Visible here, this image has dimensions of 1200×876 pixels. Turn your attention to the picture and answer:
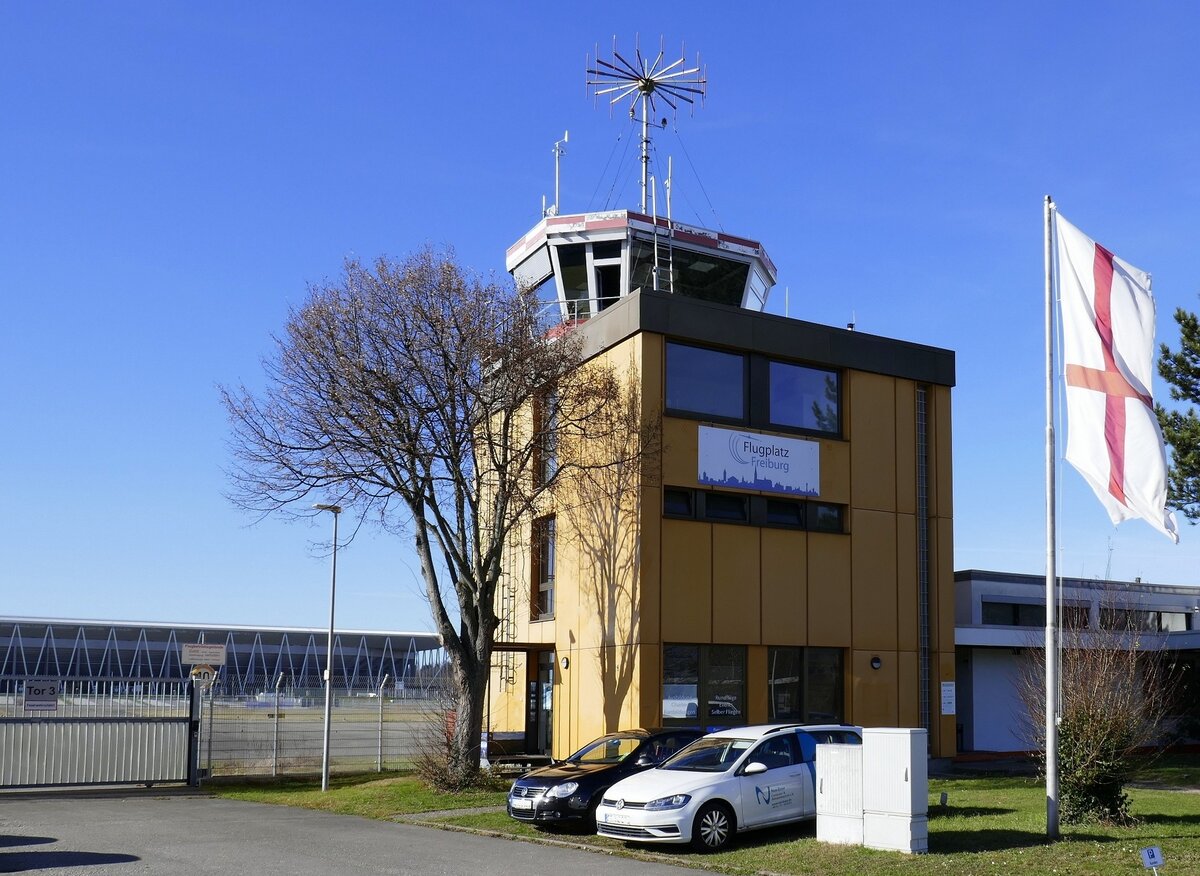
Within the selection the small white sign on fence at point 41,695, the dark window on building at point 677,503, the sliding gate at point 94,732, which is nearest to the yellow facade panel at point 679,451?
the dark window on building at point 677,503

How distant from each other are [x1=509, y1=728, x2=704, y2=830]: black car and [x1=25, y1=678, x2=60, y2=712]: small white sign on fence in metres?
13.0

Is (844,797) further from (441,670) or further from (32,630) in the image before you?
(32,630)

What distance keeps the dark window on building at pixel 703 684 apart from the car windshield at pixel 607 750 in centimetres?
444

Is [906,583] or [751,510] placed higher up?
[751,510]

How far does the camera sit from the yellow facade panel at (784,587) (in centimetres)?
2638

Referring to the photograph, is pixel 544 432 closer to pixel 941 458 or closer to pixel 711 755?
pixel 711 755

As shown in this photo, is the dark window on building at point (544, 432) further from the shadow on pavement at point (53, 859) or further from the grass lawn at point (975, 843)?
the shadow on pavement at point (53, 859)

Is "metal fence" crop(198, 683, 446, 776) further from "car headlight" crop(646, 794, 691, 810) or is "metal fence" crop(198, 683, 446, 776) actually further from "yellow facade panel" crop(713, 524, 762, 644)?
"car headlight" crop(646, 794, 691, 810)

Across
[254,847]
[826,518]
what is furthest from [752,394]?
[254,847]

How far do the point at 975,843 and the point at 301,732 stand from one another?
1907cm

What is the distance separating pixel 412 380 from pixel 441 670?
7380mm

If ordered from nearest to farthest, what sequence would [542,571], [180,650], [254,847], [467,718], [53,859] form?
1. [53,859]
2. [254,847]
3. [467,718]
4. [542,571]
5. [180,650]

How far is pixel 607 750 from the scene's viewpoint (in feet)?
64.9

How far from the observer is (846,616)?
2745 cm
